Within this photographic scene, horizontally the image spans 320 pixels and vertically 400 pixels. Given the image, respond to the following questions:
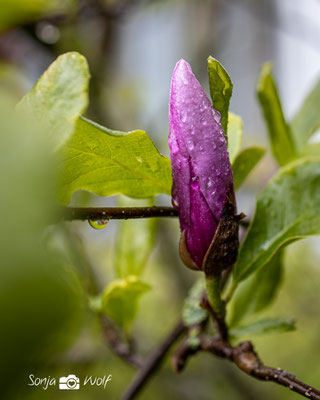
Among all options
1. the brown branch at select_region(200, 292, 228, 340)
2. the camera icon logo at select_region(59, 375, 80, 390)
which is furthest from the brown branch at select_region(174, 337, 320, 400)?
the camera icon logo at select_region(59, 375, 80, 390)

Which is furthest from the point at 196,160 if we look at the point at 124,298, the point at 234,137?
the point at 124,298

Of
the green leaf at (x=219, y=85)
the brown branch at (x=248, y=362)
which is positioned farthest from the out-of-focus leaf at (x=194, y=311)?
the green leaf at (x=219, y=85)

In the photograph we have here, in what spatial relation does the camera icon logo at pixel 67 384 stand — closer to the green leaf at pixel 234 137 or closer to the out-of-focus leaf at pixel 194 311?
the out-of-focus leaf at pixel 194 311

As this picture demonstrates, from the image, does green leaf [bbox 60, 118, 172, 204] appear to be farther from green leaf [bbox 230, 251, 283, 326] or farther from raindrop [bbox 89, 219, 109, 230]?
green leaf [bbox 230, 251, 283, 326]

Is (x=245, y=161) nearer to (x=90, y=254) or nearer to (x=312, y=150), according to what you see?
(x=312, y=150)

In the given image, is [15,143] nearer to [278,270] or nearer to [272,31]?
[278,270]

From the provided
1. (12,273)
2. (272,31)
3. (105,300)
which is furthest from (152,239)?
(272,31)
